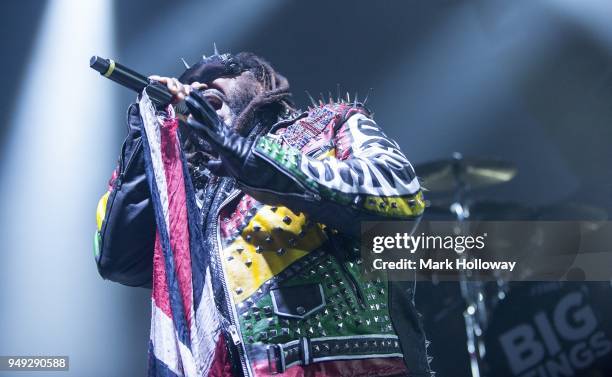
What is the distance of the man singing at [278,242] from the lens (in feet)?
4.39

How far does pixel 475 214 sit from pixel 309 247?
1.19 meters

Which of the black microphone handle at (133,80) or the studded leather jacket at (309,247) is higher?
the black microphone handle at (133,80)

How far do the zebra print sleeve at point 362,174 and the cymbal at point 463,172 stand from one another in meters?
0.99

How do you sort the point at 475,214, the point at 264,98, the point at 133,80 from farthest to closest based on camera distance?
the point at 475,214, the point at 264,98, the point at 133,80

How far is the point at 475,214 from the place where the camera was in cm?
251

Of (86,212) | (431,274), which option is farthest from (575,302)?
(86,212)

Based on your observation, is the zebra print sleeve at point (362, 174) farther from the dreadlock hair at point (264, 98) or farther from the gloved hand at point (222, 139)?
the dreadlock hair at point (264, 98)

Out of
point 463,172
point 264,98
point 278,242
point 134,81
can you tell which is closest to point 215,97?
point 264,98

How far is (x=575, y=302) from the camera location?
238 centimetres

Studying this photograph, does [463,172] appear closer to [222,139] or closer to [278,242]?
[278,242]

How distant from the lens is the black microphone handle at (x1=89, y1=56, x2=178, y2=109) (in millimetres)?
1405

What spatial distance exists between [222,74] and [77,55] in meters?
1.04

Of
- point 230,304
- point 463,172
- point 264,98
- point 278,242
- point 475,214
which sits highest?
point 264,98

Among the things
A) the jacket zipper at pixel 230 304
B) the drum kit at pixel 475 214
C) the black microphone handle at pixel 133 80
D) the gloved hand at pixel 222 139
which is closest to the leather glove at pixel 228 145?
the gloved hand at pixel 222 139
